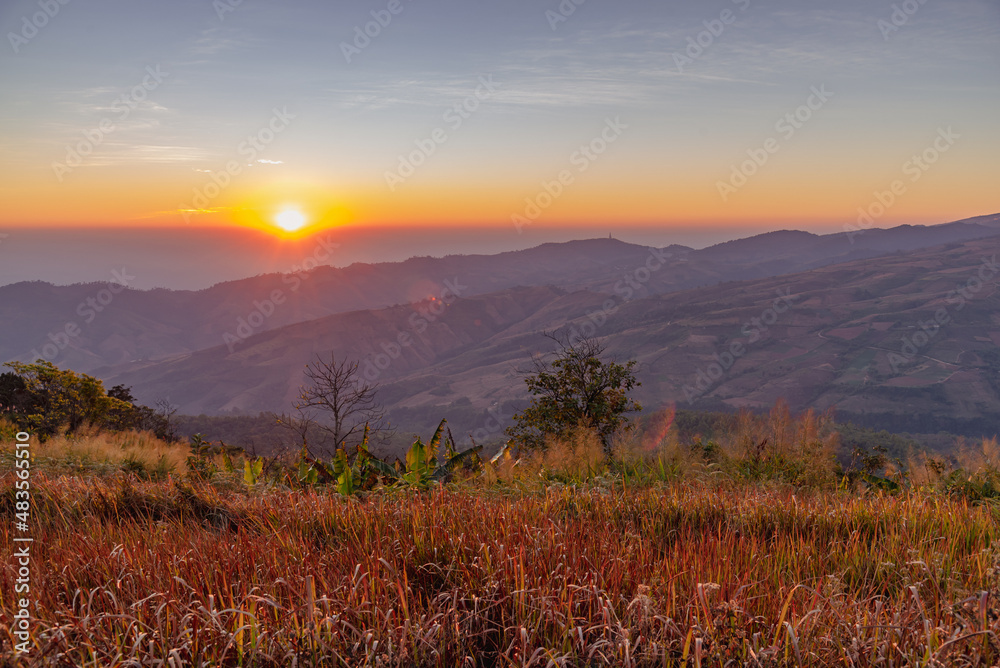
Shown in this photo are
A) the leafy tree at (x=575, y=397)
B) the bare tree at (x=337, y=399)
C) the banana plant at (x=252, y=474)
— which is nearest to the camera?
the banana plant at (x=252, y=474)

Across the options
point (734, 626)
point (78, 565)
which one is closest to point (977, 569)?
point (734, 626)

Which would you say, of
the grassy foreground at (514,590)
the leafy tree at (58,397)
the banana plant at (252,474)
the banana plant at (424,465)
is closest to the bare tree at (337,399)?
the banana plant at (424,465)

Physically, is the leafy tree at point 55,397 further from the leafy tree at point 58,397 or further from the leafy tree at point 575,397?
the leafy tree at point 575,397

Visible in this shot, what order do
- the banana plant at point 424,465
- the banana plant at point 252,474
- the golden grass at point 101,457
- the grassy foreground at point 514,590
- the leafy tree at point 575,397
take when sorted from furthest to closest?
the leafy tree at point 575,397
the golden grass at point 101,457
the banana plant at point 252,474
the banana plant at point 424,465
the grassy foreground at point 514,590

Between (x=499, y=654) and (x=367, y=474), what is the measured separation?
4.63 metres

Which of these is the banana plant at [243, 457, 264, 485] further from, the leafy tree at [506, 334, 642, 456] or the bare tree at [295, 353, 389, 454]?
the leafy tree at [506, 334, 642, 456]

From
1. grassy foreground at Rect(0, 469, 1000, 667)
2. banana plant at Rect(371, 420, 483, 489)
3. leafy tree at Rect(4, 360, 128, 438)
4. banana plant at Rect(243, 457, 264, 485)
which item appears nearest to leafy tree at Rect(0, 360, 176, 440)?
leafy tree at Rect(4, 360, 128, 438)

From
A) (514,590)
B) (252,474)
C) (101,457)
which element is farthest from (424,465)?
(101,457)

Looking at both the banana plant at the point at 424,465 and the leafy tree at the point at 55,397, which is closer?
the banana plant at the point at 424,465

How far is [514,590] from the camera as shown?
7.82 ft

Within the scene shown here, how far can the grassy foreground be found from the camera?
1968mm

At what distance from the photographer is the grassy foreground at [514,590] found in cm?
197

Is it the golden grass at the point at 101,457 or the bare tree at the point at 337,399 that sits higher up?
the bare tree at the point at 337,399

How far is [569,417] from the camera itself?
15180 mm
